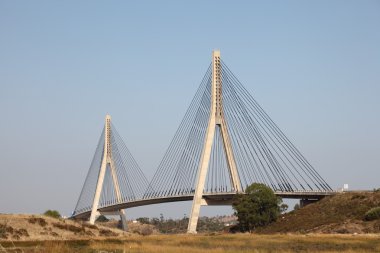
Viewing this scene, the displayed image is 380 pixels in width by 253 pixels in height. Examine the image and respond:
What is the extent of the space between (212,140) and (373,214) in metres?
24.1

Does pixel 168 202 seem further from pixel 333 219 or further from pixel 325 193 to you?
pixel 333 219

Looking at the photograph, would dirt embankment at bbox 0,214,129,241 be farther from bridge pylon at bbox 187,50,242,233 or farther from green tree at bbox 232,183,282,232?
green tree at bbox 232,183,282,232

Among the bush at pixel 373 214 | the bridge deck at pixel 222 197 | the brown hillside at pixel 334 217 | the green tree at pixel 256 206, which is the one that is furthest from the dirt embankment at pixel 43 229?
the bush at pixel 373 214

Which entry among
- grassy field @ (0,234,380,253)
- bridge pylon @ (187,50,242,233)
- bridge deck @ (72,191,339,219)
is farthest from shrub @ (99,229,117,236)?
grassy field @ (0,234,380,253)

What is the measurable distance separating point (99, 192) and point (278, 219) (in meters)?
43.4

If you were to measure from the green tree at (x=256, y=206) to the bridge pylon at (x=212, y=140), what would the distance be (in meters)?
1.92

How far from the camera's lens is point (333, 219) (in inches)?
2963

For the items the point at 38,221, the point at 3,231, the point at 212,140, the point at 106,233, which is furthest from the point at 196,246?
the point at 212,140

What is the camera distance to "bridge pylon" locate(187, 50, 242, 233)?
84.1 meters

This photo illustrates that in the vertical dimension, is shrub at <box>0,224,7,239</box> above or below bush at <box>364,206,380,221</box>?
below

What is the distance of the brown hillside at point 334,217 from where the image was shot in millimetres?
69188

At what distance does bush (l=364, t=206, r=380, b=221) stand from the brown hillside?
805 mm

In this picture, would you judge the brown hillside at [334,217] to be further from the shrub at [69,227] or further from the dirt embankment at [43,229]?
the shrub at [69,227]

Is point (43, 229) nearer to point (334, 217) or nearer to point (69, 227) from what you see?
point (69, 227)
